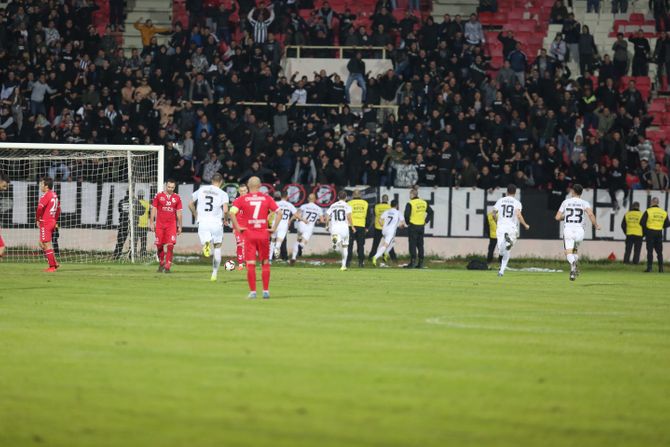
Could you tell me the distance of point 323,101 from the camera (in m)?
37.8

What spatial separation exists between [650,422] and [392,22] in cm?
3261

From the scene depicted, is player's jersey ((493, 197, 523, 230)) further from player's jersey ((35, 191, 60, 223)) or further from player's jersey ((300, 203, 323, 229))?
player's jersey ((35, 191, 60, 223))

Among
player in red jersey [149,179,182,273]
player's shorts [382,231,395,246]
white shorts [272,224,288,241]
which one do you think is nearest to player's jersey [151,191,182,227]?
player in red jersey [149,179,182,273]

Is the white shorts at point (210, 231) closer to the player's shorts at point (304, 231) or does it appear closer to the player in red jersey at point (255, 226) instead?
the player in red jersey at point (255, 226)

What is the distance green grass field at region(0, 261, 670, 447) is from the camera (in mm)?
8312

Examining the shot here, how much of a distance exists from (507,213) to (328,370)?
19.2 metres

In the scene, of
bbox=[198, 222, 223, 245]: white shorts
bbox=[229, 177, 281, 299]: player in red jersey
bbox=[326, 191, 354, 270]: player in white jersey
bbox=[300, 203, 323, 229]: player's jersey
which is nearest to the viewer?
bbox=[229, 177, 281, 299]: player in red jersey

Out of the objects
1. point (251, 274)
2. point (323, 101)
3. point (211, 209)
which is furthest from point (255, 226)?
point (323, 101)

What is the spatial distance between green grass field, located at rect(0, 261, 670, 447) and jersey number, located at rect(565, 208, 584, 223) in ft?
24.1

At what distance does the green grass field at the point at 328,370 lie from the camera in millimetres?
8312

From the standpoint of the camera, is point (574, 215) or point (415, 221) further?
point (415, 221)

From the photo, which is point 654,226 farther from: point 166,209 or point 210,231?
point 166,209

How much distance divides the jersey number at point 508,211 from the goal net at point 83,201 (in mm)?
11102

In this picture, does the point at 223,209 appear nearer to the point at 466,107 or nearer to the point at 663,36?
the point at 466,107
